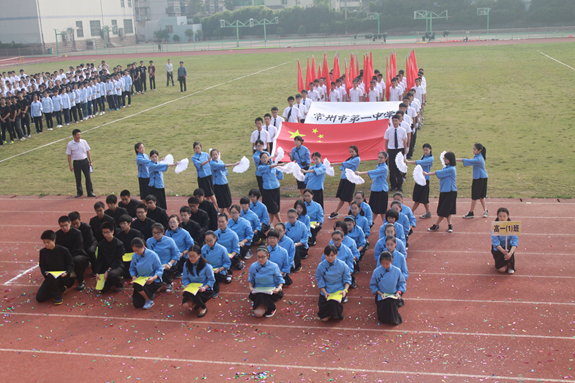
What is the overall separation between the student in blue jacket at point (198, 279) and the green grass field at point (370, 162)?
577 centimetres

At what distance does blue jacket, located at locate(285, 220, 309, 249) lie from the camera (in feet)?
31.0

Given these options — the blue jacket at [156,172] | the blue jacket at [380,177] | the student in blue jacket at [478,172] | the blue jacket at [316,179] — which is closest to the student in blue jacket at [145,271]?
the blue jacket at [156,172]

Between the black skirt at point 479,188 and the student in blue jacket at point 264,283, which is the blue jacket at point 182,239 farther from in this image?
the black skirt at point 479,188

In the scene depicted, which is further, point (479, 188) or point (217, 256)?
point (479, 188)

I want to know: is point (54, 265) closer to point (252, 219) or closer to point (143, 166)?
point (252, 219)

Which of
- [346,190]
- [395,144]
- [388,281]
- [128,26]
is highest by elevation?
[128,26]

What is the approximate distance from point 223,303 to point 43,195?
8.47 m

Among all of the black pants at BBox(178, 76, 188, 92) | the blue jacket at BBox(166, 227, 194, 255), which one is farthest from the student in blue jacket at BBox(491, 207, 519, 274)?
the black pants at BBox(178, 76, 188, 92)

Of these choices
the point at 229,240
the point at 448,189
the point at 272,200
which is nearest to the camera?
the point at 229,240

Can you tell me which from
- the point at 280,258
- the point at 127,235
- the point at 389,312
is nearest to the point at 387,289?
the point at 389,312

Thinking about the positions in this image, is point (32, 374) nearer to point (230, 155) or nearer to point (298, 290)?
point (298, 290)

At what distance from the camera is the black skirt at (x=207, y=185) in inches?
473

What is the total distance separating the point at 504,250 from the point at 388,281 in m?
2.48

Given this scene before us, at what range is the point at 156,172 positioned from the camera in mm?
11781
